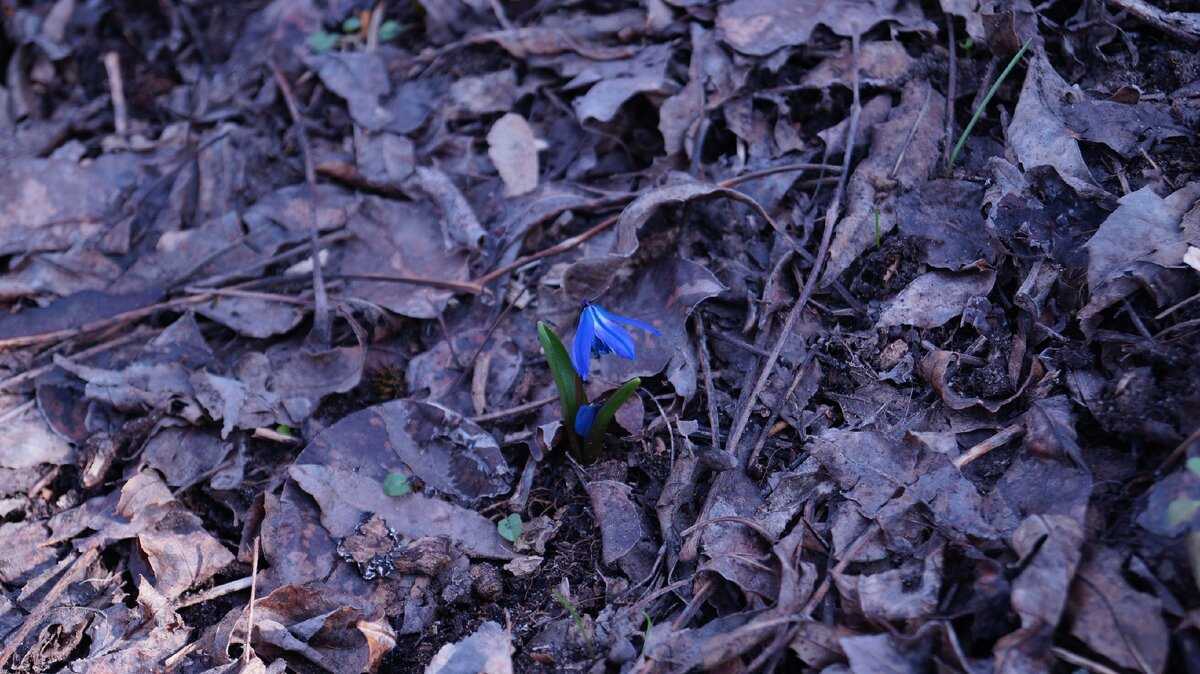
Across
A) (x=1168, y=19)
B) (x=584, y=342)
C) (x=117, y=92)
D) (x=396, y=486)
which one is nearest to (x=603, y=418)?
(x=584, y=342)

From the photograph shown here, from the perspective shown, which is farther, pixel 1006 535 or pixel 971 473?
pixel 971 473

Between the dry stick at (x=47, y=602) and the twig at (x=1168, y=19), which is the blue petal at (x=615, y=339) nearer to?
the dry stick at (x=47, y=602)

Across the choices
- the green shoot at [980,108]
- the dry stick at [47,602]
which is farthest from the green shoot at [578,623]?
the green shoot at [980,108]

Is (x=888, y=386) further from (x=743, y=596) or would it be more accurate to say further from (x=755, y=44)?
(x=755, y=44)

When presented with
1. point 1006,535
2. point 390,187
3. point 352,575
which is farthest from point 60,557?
point 1006,535

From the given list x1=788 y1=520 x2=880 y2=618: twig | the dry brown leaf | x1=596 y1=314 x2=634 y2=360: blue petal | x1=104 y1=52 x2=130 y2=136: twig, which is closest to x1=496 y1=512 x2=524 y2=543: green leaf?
x1=596 y1=314 x2=634 y2=360: blue petal

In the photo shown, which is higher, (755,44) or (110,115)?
(755,44)
